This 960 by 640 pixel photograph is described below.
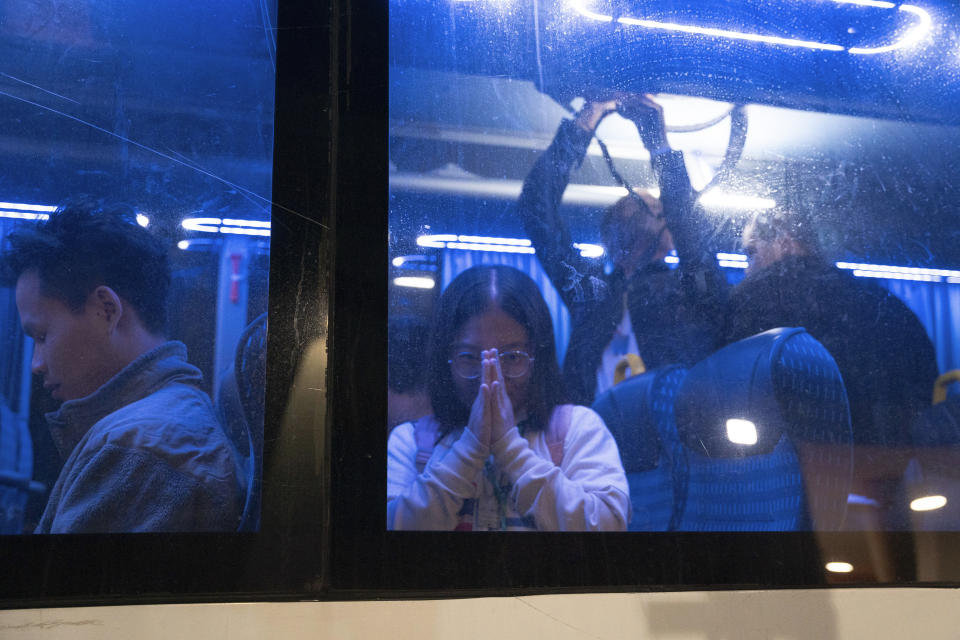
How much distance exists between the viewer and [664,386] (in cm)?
134

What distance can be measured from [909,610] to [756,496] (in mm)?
306

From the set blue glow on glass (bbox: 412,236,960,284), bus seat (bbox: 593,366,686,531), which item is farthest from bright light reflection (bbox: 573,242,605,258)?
bus seat (bbox: 593,366,686,531)

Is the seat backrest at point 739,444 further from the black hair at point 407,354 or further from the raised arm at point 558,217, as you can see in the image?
the black hair at point 407,354

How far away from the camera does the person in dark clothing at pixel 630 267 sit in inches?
52.6

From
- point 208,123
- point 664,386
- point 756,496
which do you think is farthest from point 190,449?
point 756,496

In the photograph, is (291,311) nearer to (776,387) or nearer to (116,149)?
(116,149)

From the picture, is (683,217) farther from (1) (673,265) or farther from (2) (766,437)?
(2) (766,437)

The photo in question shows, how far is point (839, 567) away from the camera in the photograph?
4.30 ft

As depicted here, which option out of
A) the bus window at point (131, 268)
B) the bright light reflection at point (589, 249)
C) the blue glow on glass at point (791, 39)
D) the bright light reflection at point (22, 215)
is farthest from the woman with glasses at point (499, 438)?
the bright light reflection at point (22, 215)

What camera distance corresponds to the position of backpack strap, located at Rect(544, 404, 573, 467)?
128 cm

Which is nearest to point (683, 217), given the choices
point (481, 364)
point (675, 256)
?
point (675, 256)

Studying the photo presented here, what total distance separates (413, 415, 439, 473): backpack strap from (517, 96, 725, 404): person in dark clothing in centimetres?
23

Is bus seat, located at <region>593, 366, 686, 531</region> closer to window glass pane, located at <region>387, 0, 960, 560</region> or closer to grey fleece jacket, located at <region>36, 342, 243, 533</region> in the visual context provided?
window glass pane, located at <region>387, 0, 960, 560</region>

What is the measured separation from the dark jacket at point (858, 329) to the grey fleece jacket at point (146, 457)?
2.85ft
